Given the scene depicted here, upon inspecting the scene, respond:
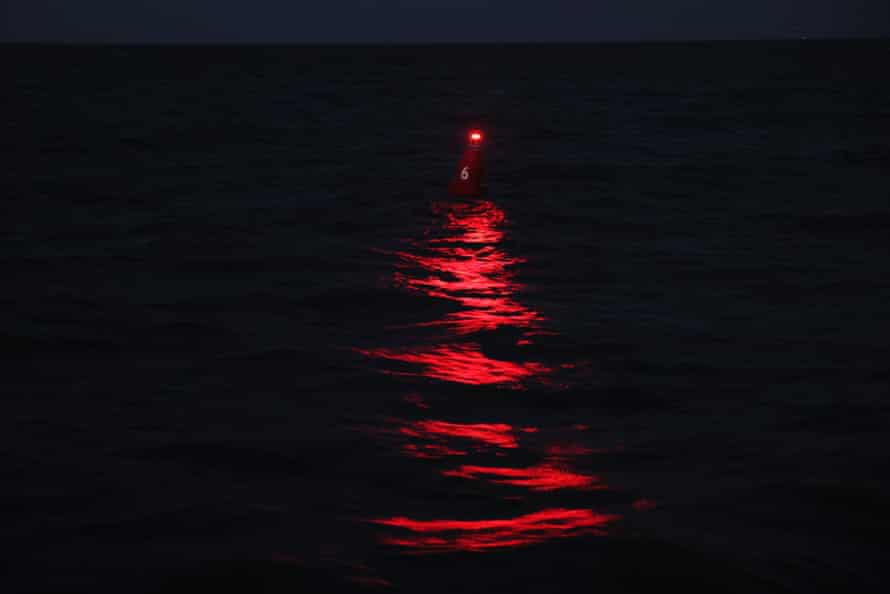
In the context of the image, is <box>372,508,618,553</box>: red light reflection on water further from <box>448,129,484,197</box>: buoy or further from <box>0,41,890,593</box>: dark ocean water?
<box>448,129,484,197</box>: buoy

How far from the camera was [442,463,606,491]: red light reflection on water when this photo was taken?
5477mm

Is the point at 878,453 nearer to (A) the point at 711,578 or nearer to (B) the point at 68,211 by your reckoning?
(A) the point at 711,578

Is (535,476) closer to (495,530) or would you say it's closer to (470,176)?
(495,530)

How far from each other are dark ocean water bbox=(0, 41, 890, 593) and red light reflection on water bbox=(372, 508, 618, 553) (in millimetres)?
18

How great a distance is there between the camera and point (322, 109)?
3925 cm

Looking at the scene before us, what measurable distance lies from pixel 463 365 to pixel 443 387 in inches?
23.1

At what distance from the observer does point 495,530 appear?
4.92 meters

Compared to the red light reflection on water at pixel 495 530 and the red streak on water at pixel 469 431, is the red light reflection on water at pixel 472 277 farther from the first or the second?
the red light reflection on water at pixel 495 530

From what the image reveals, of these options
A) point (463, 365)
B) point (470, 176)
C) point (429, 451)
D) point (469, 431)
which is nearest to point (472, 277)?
point (463, 365)

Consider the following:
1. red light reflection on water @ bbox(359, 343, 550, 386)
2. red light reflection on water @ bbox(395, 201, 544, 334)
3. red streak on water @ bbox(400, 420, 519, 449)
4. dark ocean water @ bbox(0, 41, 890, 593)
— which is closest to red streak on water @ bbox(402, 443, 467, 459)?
dark ocean water @ bbox(0, 41, 890, 593)

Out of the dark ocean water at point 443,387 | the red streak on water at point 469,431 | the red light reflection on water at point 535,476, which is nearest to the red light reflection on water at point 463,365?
the dark ocean water at point 443,387

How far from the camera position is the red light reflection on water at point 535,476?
18.0 ft

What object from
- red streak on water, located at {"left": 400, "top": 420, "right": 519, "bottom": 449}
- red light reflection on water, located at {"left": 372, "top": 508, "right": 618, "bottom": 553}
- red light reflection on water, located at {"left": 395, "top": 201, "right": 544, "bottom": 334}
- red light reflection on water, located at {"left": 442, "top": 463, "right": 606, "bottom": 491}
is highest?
red light reflection on water, located at {"left": 395, "top": 201, "right": 544, "bottom": 334}

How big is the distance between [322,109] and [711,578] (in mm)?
36179
